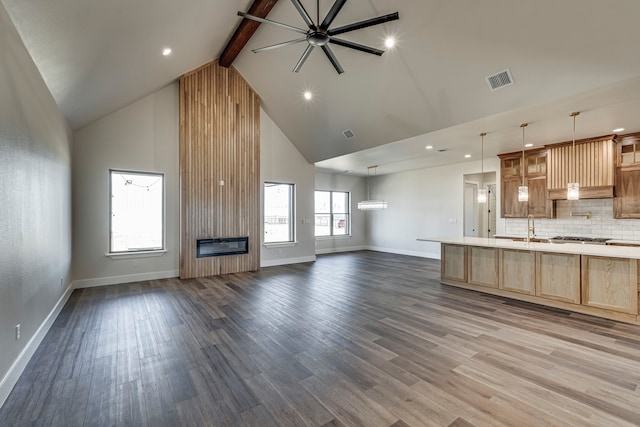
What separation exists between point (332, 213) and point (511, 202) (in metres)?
5.58

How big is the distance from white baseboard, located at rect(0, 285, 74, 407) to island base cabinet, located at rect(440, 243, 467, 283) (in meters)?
5.98

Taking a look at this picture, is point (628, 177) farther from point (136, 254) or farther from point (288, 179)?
point (136, 254)

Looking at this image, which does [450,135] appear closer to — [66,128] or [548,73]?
[548,73]

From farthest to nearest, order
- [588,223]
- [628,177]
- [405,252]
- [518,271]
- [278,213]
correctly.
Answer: [405,252] < [278,213] < [588,223] < [628,177] < [518,271]

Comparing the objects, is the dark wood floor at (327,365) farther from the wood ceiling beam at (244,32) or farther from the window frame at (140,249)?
the wood ceiling beam at (244,32)

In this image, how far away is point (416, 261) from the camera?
27.6 ft

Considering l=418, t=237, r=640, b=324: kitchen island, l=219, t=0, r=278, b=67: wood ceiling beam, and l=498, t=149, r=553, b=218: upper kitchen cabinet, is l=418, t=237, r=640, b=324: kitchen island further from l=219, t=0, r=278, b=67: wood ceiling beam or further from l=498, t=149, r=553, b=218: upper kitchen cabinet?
l=219, t=0, r=278, b=67: wood ceiling beam

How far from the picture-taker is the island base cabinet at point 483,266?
16.4ft

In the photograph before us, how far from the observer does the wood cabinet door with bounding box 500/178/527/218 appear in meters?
6.86

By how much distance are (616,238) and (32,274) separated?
9279 mm

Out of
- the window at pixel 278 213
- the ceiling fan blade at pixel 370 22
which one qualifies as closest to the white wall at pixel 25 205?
the ceiling fan blade at pixel 370 22

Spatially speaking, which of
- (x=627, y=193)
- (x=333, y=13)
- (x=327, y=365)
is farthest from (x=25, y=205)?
(x=627, y=193)

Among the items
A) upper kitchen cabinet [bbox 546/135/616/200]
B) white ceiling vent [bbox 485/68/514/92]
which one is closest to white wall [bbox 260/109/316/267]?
white ceiling vent [bbox 485/68/514/92]

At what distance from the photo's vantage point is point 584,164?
580 cm
